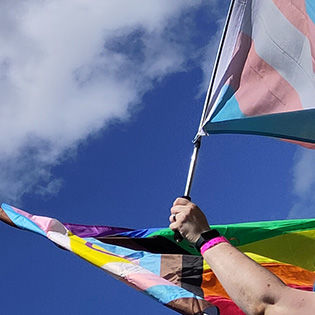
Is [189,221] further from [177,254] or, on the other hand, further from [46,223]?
[46,223]

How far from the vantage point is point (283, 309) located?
214cm

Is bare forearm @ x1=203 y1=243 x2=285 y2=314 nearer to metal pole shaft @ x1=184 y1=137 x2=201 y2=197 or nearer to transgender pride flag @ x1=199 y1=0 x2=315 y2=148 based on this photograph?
metal pole shaft @ x1=184 y1=137 x2=201 y2=197

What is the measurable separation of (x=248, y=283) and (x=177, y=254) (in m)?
3.67

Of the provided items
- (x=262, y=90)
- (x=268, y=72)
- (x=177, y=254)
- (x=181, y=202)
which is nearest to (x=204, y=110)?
(x=262, y=90)

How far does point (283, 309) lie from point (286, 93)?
3224 millimetres

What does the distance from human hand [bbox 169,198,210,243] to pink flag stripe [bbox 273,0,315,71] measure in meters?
2.88

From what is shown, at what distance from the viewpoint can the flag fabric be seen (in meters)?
4.16

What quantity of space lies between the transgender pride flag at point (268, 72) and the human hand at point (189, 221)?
214 cm

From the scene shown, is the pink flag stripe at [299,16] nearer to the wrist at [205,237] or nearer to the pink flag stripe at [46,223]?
the pink flag stripe at [46,223]

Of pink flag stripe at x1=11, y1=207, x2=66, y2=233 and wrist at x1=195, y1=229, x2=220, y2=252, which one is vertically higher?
pink flag stripe at x1=11, y1=207, x2=66, y2=233

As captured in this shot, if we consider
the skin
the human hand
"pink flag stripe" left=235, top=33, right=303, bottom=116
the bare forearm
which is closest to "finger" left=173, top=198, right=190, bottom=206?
the human hand

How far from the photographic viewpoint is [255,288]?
7.23 feet

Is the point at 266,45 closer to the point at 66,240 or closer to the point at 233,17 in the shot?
the point at 233,17

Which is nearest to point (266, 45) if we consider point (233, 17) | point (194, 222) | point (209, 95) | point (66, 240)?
point (233, 17)
